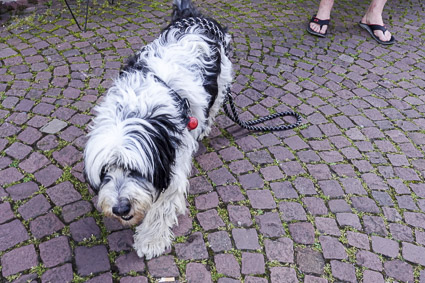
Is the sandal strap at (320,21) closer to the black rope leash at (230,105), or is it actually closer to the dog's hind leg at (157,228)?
the black rope leash at (230,105)

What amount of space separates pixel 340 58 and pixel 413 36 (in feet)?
6.17

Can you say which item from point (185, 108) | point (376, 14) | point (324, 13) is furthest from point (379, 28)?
point (185, 108)

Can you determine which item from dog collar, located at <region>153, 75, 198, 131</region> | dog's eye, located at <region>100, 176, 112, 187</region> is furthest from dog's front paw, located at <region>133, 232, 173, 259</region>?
dog collar, located at <region>153, 75, 198, 131</region>

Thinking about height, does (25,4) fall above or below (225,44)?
below

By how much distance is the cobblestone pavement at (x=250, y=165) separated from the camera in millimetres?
3021

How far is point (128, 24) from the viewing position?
6.06 metres

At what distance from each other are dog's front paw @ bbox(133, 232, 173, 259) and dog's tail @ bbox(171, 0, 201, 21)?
2.32 meters

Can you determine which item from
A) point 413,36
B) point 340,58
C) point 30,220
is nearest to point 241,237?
point 30,220

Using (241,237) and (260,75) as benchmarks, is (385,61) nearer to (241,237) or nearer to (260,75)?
(260,75)

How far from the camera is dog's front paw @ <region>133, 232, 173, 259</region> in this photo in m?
2.96

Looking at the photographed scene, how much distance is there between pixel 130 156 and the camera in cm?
217

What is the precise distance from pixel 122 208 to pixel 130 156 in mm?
374

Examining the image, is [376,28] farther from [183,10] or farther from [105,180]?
[105,180]

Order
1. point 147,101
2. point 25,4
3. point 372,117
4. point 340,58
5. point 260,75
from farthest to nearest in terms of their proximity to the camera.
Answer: point 25,4
point 340,58
point 260,75
point 372,117
point 147,101
